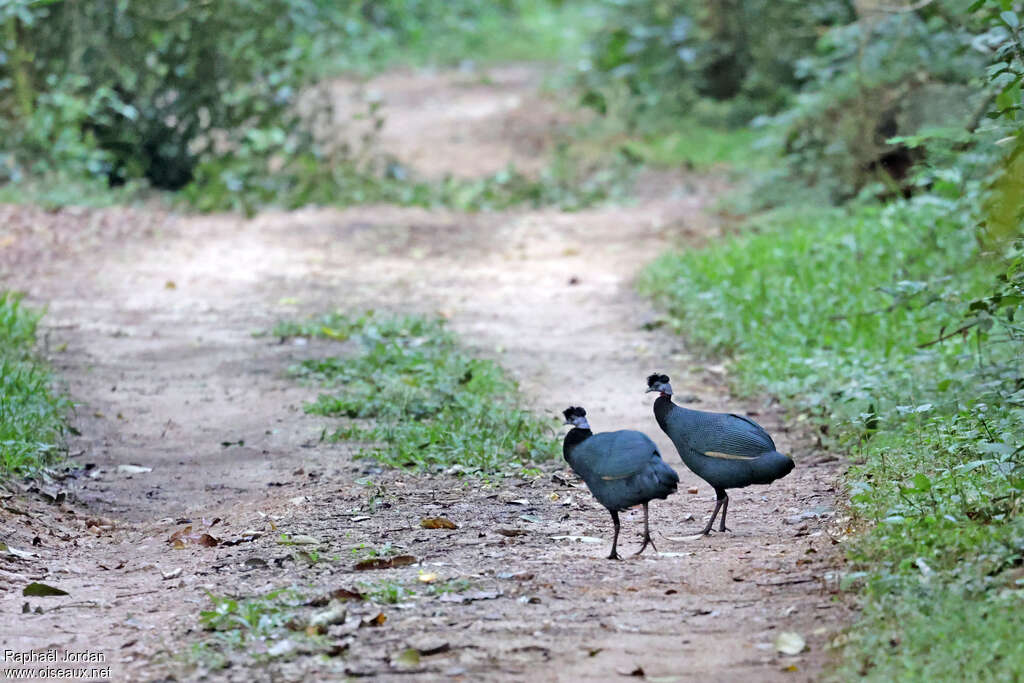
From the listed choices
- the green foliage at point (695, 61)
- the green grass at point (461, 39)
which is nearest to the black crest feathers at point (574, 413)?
the green foliage at point (695, 61)

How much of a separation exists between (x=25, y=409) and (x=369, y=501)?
2.09 meters

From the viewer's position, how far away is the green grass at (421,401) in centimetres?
615

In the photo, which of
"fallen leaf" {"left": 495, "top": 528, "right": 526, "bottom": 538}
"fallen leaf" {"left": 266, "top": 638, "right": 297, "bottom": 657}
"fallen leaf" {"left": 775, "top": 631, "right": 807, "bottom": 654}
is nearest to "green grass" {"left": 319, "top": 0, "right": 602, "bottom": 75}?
"fallen leaf" {"left": 495, "top": 528, "right": 526, "bottom": 538}

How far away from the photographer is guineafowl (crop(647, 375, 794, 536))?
15.9ft

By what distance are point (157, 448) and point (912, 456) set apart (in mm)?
3709

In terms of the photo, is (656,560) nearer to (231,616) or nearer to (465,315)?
(231,616)

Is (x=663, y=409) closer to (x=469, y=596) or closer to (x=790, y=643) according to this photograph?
(x=469, y=596)

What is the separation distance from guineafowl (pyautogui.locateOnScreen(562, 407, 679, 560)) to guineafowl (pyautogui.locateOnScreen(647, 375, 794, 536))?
30 cm

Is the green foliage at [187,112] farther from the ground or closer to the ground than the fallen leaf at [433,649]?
farther from the ground

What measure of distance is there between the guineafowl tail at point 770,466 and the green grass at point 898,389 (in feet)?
1.07

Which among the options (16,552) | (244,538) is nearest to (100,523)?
(16,552)

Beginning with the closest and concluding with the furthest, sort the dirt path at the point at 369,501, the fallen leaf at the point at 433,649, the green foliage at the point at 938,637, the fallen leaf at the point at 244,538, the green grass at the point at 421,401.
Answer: the green foliage at the point at 938,637 → the fallen leaf at the point at 433,649 → the dirt path at the point at 369,501 → the fallen leaf at the point at 244,538 → the green grass at the point at 421,401

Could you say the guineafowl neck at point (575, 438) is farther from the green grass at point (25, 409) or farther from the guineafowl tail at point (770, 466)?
the green grass at point (25, 409)

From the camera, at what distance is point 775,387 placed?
288 inches
